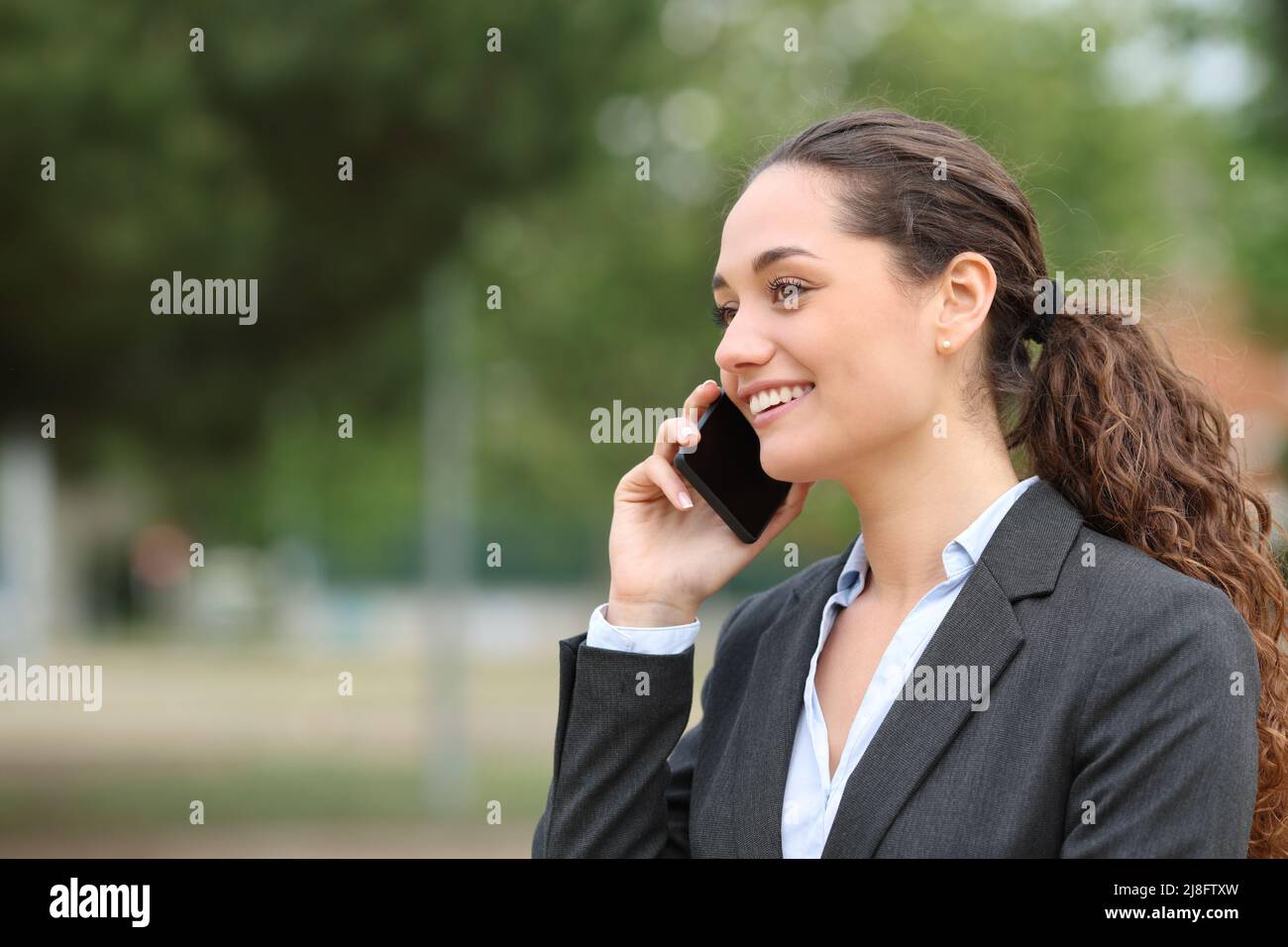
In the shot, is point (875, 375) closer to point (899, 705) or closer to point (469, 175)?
point (899, 705)

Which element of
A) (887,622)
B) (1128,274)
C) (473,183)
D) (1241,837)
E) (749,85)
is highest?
(749,85)

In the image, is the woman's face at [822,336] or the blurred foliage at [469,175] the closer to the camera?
the woman's face at [822,336]

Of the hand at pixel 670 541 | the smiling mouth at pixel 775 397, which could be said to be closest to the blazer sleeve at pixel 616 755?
the hand at pixel 670 541

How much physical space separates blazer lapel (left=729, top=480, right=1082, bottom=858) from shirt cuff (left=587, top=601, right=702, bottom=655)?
0.15 meters

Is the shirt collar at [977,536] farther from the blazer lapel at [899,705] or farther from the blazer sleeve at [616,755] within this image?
the blazer sleeve at [616,755]

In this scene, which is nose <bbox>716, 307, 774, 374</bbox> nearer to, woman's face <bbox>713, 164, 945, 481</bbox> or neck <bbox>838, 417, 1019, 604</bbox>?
woman's face <bbox>713, 164, 945, 481</bbox>

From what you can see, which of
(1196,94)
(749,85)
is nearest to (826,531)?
(749,85)

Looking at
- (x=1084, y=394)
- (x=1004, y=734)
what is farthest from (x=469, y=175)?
(x=1004, y=734)

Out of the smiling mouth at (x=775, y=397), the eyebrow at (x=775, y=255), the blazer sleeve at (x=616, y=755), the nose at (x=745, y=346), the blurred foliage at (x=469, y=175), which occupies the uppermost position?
the blurred foliage at (x=469, y=175)

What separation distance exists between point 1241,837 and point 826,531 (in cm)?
2604

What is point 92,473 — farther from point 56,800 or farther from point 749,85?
point 749,85

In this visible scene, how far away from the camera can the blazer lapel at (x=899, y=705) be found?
7.38 feet

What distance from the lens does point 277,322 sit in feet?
37.8

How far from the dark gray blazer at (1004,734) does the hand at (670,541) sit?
12 cm
